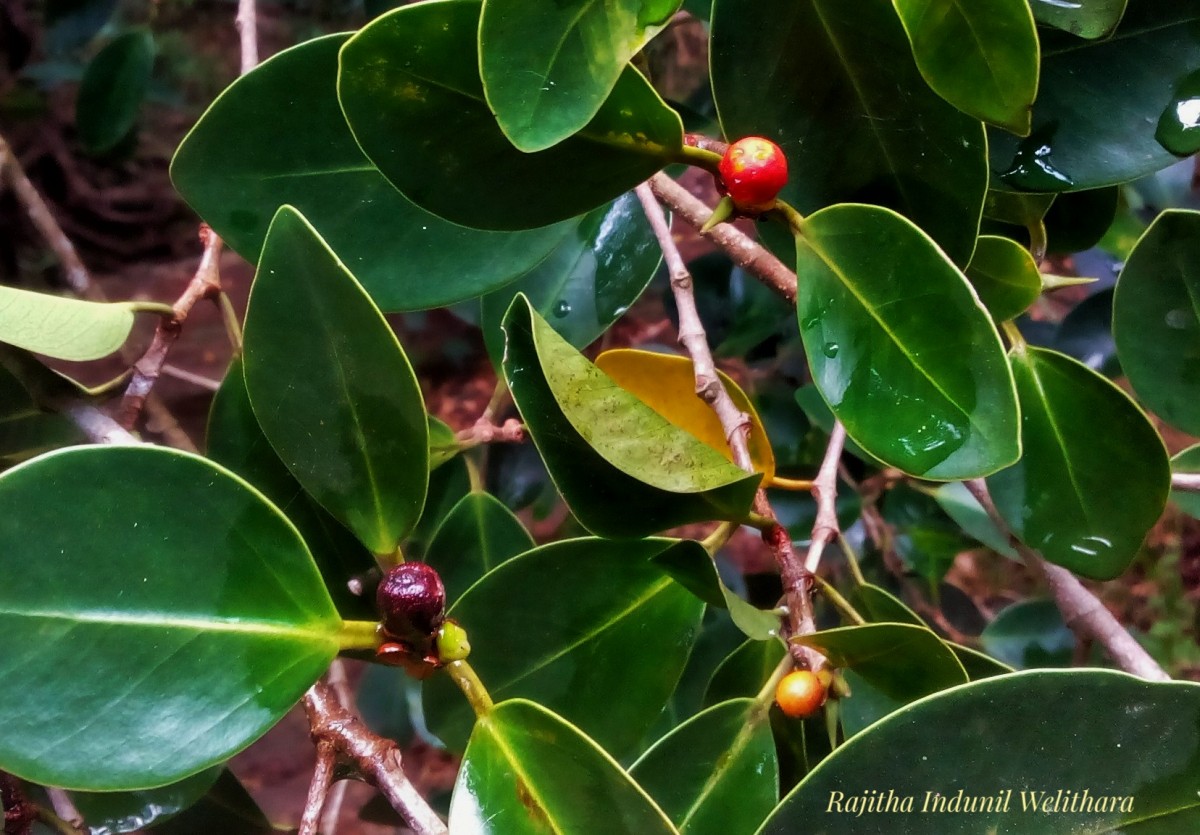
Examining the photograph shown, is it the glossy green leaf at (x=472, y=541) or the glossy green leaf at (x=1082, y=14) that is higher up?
the glossy green leaf at (x=1082, y=14)

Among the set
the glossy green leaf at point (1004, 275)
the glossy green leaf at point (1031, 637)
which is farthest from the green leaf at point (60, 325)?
the glossy green leaf at point (1031, 637)

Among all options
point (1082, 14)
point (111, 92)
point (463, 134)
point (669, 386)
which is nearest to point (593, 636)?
point (669, 386)

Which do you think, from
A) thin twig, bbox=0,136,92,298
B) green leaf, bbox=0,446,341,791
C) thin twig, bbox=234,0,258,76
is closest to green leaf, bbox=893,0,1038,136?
green leaf, bbox=0,446,341,791

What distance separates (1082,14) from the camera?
395 millimetres

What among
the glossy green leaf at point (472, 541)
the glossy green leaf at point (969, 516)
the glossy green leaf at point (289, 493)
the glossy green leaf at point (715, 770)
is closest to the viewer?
the glossy green leaf at point (715, 770)

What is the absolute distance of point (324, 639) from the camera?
42 cm

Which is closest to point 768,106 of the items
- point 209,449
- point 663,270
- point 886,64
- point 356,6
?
point 886,64

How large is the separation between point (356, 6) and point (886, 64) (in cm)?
238

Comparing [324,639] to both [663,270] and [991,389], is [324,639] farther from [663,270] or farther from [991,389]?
[663,270]

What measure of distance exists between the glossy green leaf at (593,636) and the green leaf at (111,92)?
1.14 m

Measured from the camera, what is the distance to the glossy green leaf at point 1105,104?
465mm

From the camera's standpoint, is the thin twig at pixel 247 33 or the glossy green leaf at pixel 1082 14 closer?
the glossy green leaf at pixel 1082 14

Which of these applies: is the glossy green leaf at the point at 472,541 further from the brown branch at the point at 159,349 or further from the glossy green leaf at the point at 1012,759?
the glossy green leaf at the point at 1012,759

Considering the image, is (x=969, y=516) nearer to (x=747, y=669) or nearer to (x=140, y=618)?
(x=747, y=669)
